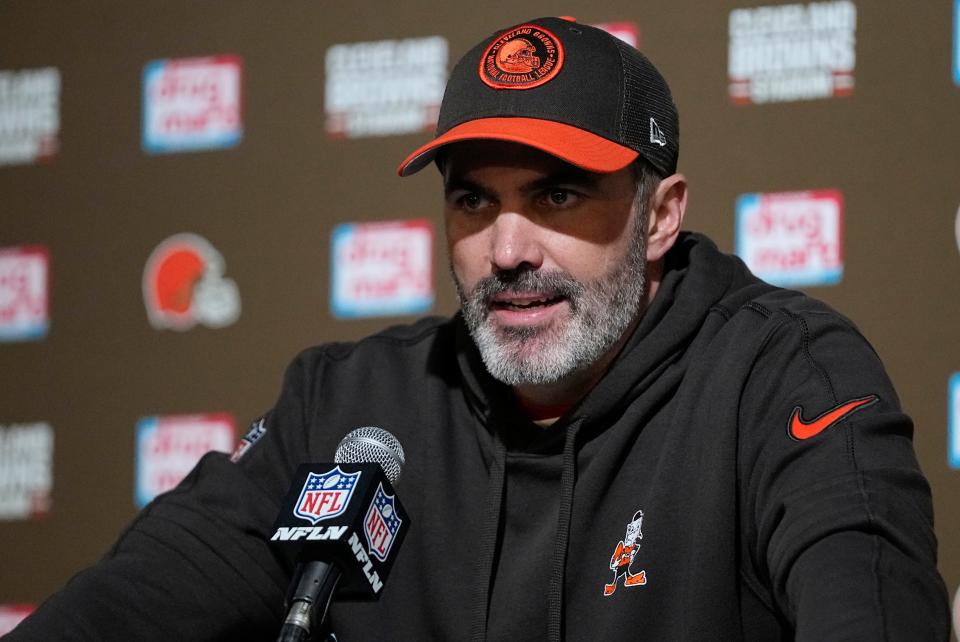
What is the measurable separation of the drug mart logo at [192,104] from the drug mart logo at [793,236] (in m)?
0.96

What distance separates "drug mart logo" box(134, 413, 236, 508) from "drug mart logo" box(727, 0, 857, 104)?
1.08 meters

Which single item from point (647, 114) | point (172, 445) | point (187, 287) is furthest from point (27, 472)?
point (647, 114)

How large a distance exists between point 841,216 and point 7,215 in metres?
1.59

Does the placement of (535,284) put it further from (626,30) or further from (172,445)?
(172,445)

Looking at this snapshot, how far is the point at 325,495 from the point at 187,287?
136cm

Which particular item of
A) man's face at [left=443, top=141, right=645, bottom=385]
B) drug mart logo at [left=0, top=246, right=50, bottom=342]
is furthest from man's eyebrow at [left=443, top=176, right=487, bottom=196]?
drug mart logo at [left=0, top=246, right=50, bottom=342]

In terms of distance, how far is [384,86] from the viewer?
227 centimetres

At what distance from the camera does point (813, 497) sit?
1.03m

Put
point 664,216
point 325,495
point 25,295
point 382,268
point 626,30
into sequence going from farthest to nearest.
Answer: point 25,295
point 382,268
point 626,30
point 664,216
point 325,495

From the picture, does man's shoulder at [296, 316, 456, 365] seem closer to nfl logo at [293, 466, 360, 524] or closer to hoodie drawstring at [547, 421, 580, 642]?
hoodie drawstring at [547, 421, 580, 642]

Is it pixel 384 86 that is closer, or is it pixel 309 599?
pixel 309 599

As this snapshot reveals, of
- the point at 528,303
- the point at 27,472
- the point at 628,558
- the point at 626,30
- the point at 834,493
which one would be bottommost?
the point at 27,472

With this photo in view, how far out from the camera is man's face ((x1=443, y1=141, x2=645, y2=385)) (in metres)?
1.32

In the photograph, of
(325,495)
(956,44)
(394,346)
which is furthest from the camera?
(956,44)
